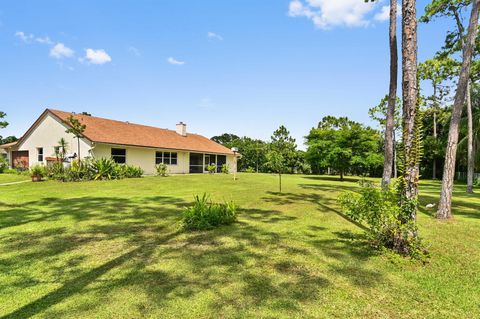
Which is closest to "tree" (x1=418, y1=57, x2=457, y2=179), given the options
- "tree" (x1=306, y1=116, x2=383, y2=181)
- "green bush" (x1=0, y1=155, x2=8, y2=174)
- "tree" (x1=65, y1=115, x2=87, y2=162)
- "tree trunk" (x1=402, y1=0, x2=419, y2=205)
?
"tree" (x1=306, y1=116, x2=383, y2=181)

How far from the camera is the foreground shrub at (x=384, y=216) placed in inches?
185

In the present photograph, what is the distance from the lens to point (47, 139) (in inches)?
922

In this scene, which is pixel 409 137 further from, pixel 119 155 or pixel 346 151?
pixel 119 155

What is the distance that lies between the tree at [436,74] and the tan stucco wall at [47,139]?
26.7m

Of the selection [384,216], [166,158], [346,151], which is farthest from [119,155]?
[384,216]

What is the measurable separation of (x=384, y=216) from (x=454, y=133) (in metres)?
5.13

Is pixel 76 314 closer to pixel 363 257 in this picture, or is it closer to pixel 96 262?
pixel 96 262

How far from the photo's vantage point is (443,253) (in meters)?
4.99

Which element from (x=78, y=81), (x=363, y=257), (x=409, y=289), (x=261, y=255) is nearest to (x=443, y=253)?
(x=363, y=257)

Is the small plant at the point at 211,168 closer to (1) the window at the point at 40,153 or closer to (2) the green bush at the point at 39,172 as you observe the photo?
(1) the window at the point at 40,153

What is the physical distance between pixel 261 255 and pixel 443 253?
3.32 metres

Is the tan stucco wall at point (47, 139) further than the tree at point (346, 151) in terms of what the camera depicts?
No

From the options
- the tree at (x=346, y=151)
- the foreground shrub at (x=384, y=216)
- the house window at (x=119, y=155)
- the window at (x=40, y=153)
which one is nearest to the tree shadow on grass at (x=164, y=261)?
the foreground shrub at (x=384, y=216)

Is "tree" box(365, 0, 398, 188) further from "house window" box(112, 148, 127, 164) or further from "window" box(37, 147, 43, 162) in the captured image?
"window" box(37, 147, 43, 162)
